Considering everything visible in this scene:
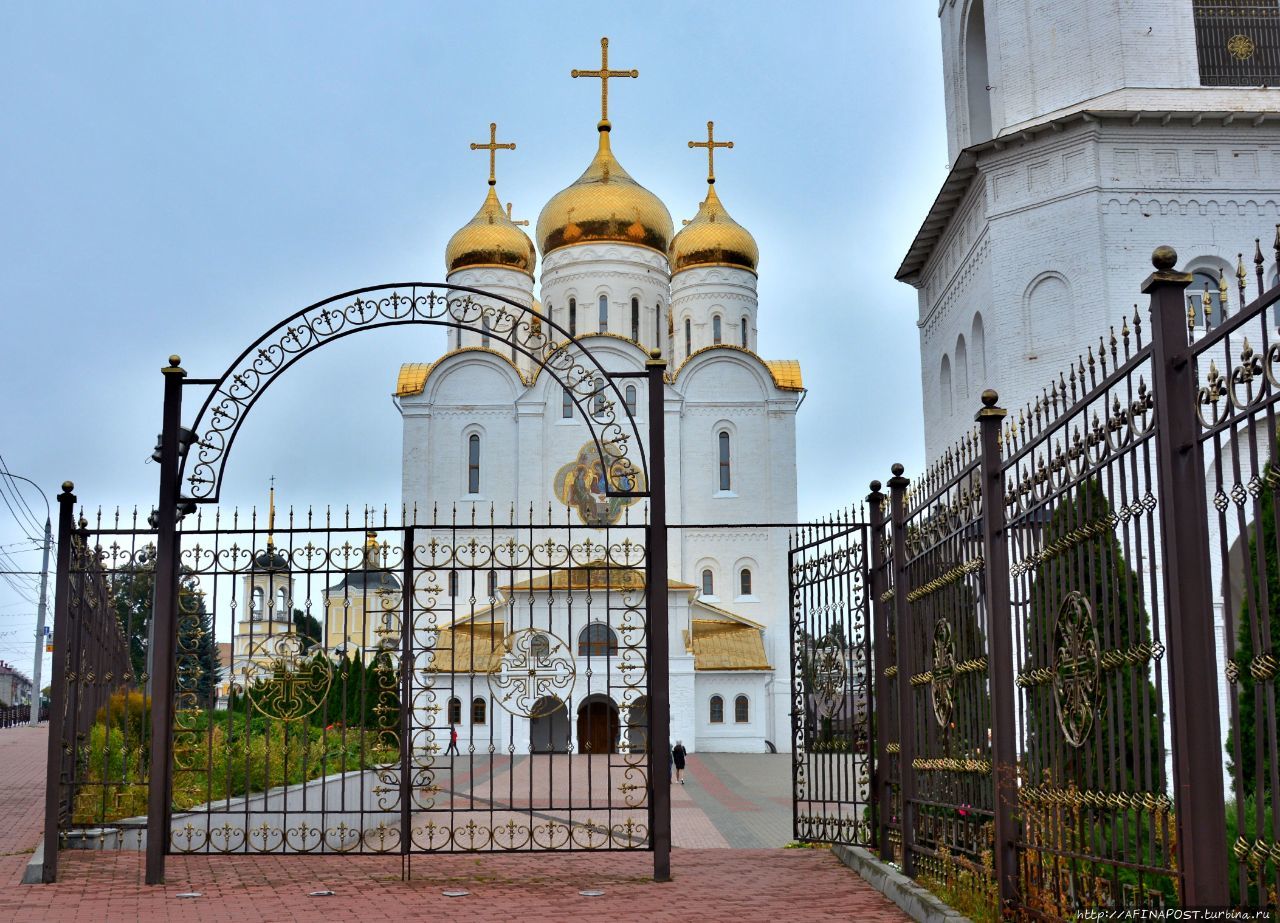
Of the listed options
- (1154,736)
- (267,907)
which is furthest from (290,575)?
(1154,736)

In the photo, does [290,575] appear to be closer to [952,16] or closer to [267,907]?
[267,907]

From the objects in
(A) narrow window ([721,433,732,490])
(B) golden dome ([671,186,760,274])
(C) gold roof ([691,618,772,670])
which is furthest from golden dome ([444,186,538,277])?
(C) gold roof ([691,618,772,670])

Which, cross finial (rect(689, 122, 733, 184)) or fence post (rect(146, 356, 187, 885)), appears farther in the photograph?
cross finial (rect(689, 122, 733, 184))

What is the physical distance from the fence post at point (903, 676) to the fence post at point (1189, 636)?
12.6 ft

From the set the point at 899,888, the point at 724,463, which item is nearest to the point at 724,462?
the point at 724,463

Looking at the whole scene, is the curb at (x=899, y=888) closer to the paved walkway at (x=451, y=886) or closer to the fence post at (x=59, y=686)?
the paved walkway at (x=451, y=886)

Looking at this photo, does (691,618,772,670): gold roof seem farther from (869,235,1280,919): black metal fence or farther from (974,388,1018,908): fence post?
(974,388,1018,908): fence post

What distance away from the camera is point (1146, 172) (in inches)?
738

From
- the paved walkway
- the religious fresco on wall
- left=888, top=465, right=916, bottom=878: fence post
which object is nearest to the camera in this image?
the paved walkway

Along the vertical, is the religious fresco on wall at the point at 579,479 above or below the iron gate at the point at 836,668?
above

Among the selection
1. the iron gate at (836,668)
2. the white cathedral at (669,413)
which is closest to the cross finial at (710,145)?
the white cathedral at (669,413)

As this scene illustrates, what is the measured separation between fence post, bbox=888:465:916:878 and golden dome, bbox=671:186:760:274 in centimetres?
3597

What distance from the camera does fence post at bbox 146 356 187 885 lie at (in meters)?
8.38

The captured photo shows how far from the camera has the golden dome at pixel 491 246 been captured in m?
43.7
